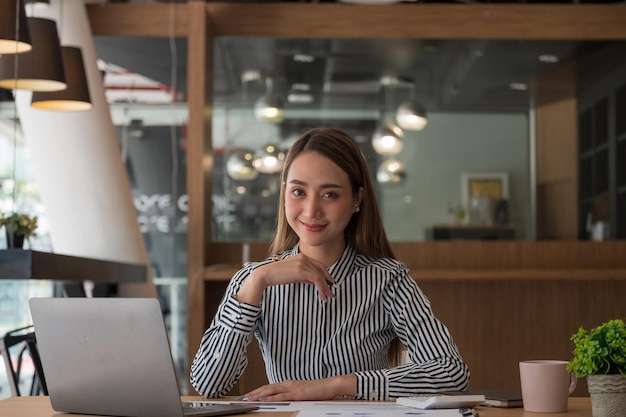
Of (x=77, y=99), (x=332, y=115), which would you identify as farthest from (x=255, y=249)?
(x=77, y=99)

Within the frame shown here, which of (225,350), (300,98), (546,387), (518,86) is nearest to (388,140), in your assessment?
(300,98)

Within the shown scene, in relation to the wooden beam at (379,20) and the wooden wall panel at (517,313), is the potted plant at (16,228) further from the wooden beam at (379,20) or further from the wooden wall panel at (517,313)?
the wooden wall panel at (517,313)

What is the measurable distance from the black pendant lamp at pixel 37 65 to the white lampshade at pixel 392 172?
119 inches

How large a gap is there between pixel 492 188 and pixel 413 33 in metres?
1.22

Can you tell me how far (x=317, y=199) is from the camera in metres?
2.26

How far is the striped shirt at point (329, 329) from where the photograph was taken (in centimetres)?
219

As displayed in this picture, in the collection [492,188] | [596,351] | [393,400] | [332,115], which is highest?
[332,115]

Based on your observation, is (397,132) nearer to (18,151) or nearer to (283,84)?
(283,84)

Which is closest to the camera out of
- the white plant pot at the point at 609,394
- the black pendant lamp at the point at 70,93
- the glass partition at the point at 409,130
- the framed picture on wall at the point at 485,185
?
the white plant pot at the point at 609,394

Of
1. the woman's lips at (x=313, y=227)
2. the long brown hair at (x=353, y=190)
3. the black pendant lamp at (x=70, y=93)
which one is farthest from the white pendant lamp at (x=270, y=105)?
the woman's lips at (x=313, y=227)

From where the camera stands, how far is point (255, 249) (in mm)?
6168

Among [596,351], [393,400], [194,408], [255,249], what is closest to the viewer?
[596,351]

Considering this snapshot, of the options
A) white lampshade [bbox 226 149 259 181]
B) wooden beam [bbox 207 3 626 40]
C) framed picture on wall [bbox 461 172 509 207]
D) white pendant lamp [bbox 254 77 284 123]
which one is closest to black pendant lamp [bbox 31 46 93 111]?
wooden beam [bbox 207 3 626 40]

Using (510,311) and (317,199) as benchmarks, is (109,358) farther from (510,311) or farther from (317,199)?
(510,311)
